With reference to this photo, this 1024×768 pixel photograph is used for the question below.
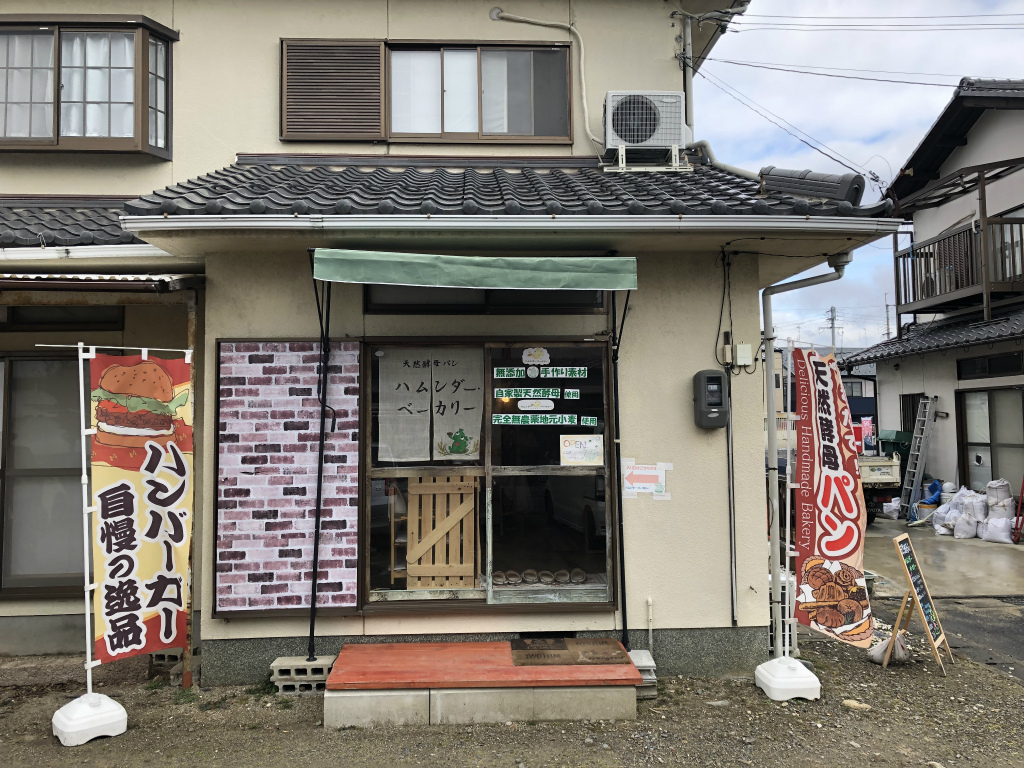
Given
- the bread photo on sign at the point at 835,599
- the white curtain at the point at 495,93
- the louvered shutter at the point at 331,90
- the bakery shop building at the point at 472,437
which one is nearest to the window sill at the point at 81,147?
the louvered shutter at the point at 331,90

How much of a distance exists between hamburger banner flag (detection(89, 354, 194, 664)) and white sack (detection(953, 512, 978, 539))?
12.5 m

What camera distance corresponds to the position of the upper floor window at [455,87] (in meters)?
7.02

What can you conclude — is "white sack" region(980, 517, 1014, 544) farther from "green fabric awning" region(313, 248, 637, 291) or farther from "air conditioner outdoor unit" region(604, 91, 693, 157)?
"green fabric awning" region(313, 248, 637, 291)

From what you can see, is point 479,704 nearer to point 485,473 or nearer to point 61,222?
point 485,473

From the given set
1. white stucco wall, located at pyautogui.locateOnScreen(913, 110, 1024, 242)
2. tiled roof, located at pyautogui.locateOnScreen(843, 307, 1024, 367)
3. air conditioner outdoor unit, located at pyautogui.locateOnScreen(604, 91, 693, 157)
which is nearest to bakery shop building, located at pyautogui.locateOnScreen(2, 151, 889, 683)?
air conditioner outdoor unit, located at pyautogui.locateOnScreen(604, 91, 693, 157)

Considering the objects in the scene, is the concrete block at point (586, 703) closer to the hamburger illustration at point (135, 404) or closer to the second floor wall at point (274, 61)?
the hamburger illustration at point (135, 404)

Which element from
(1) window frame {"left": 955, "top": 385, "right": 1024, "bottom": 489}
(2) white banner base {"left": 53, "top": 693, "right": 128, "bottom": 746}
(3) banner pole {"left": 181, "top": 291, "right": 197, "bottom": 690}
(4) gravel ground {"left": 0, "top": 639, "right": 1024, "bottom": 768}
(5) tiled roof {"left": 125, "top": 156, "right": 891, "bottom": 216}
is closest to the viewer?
(4) gravel ground {"left": 0, "top": 639, "right": 1024, "bottom": 768}

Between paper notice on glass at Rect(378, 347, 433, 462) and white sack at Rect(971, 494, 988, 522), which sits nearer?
paper notice on glass at Rect(378, 347, 433, 462)

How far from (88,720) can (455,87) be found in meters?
6.66

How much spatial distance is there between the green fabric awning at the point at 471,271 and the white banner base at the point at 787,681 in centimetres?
321

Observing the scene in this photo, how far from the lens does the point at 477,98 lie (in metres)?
7.15

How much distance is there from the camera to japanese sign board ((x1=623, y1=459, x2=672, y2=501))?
543 centimetres

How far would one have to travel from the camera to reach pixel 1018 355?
12078 millimetres

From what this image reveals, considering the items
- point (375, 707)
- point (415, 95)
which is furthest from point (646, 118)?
point (375, 707)
